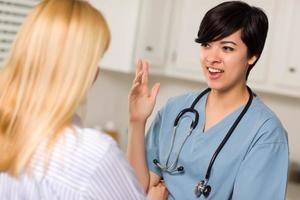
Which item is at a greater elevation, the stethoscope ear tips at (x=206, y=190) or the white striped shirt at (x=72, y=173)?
the white striped shirt at (x=72, y=173)

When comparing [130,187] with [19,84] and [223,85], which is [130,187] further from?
[223,85]

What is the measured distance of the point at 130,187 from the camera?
1.00m

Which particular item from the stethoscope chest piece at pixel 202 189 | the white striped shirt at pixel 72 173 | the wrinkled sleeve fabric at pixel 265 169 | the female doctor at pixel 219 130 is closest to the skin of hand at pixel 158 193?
the female doctor at pixel 219 130

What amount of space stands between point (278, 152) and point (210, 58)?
36 cm

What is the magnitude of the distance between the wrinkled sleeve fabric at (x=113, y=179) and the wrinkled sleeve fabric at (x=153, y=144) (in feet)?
1.93

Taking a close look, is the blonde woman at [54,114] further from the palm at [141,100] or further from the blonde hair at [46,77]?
the palm at [141,100]

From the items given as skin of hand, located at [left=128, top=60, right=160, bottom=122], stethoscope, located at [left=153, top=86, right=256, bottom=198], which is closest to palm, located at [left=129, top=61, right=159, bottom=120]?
skin of hand, located at [left=128, top=60, right=160, bottom=122]

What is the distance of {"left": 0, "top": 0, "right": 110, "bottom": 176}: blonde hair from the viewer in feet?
3.01

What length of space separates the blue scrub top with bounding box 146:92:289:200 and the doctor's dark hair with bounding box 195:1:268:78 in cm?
20

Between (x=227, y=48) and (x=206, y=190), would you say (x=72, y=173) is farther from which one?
(x=227, y=48)

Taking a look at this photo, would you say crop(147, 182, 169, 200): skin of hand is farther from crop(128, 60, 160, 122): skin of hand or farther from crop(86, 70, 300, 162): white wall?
crop(86, 70, 300, 162): white wall

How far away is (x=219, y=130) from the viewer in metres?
1.51

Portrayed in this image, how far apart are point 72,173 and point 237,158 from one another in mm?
612

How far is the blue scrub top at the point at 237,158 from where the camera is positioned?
1.34m
